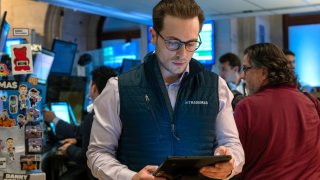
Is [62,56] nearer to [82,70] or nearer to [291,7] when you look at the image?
[82,70]

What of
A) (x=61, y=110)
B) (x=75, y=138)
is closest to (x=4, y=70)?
(x=75, y=138)

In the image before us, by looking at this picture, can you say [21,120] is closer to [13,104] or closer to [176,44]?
[13,104]

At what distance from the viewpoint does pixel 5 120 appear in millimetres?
2488

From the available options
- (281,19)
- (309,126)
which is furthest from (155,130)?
(281,19)

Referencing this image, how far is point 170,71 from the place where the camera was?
1588mm

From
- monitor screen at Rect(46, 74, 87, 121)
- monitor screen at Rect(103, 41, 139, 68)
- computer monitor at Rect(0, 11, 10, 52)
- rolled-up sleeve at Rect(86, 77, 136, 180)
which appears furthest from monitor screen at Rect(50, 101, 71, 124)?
rolled-up sleeve at Rect(86, 77, 136, 180)

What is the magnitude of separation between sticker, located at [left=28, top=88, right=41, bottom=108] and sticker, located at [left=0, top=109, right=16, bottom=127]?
0.43 ft

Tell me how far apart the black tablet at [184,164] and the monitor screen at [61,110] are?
143 inches

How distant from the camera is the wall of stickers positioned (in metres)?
2.49

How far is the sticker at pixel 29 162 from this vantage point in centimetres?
253

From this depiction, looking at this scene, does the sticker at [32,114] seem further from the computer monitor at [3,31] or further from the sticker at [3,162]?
the computer monitor at [3,31]

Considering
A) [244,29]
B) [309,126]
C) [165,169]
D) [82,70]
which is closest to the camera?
[165,169]

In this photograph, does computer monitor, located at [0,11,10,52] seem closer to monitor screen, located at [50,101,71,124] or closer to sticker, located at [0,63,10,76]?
sticker, located at [0,63,10,76]

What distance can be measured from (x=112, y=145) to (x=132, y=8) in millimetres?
3380
